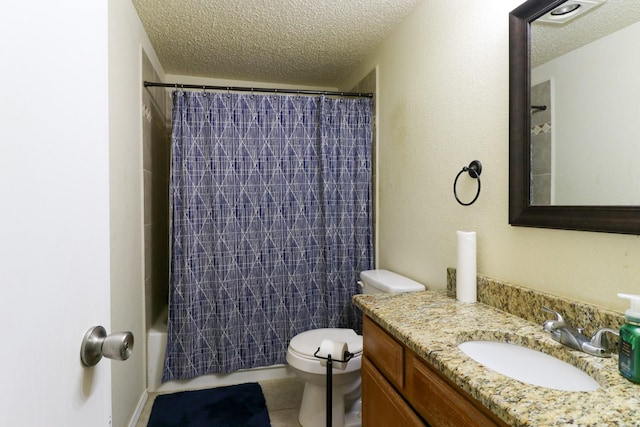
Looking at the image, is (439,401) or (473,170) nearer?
(439,401)

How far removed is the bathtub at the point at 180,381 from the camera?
2.24 m

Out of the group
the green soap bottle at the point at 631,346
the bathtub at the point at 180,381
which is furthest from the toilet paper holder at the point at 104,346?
the bathtub at the point at 180,381

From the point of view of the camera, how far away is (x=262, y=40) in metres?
2.25

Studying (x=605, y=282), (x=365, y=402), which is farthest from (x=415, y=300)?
(x=605, y=282)

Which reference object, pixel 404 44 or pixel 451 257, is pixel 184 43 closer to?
pixel 404 44

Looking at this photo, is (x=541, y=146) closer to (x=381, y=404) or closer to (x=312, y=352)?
(x=381, y=404)

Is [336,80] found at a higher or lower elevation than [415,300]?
higher

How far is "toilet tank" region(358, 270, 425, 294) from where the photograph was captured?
175 cm

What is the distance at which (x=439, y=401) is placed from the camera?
0.91 m

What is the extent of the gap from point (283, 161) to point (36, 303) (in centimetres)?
195

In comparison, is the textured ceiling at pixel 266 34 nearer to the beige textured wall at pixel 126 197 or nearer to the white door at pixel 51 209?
the beige textured wall at pixel 126 197

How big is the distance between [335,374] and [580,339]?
1173mm

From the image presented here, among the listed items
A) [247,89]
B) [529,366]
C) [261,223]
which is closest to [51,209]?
[529,366]

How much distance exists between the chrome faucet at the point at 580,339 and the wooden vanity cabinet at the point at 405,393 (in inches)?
12.8
